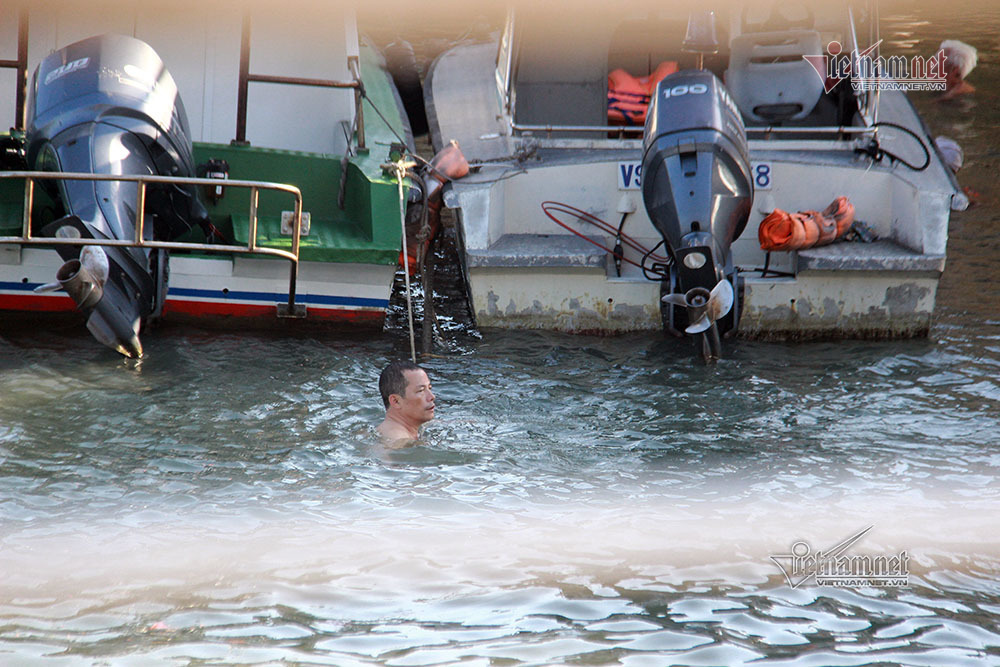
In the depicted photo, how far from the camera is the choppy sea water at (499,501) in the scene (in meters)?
4.02

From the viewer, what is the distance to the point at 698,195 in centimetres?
655

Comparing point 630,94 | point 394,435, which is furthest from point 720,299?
point 630,94

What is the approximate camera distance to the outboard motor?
6.32 m

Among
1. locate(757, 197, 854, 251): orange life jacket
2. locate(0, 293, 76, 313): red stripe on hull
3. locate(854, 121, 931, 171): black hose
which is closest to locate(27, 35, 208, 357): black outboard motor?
locate(0, 293, 76, 313): red stripe on hull

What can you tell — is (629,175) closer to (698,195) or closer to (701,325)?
(698,195)

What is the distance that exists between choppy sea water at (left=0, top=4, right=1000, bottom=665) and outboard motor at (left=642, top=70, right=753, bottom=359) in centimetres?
54

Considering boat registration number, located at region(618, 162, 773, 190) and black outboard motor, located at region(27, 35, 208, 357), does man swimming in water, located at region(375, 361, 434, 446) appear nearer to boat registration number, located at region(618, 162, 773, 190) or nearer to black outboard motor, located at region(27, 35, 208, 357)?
black outboard motor, located at region(27, 35, 208, 357)

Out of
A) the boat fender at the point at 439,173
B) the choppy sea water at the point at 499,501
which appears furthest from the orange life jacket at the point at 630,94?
the choppy sea water at the point at 499,501

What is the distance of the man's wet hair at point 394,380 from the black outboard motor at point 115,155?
1.52 meters

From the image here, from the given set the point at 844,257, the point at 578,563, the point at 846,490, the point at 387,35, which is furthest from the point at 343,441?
the point at 387,35

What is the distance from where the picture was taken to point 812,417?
6172 mm

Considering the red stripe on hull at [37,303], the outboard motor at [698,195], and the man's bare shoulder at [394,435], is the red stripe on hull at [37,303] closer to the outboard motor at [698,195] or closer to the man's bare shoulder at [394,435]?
the man's bare shoulder at [394,435]

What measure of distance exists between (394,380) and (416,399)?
6.4 inches

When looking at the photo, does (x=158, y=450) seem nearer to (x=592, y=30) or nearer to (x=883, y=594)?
(x=883, y=594)
